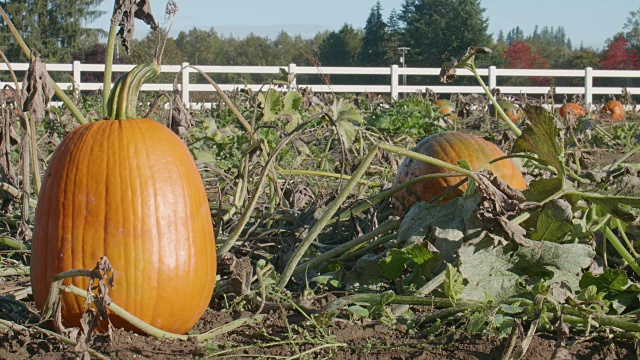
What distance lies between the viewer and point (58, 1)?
5372cm

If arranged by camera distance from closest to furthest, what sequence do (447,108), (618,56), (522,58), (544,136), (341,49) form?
1. (544,136)
2. (447,108)
3. (618,56)
4. (522,58)
5. (341,49)

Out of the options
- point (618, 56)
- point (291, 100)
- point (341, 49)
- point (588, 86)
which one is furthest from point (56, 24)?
point (291, 100)

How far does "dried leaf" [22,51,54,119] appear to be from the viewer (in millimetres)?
2223

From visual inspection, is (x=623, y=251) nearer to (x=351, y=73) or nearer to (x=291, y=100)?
(x=291, y=100)

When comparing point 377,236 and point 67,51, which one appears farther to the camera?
point 67,51

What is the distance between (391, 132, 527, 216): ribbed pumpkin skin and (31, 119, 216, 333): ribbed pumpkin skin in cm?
135

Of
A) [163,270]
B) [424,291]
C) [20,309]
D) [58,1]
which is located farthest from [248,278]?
[58,1]

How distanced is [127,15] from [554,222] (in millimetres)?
1513

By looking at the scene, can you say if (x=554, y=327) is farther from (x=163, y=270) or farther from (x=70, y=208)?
(x=70, y=208)

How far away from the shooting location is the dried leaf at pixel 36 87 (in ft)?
7.29

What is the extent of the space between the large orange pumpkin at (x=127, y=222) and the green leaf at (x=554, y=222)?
1119 mm

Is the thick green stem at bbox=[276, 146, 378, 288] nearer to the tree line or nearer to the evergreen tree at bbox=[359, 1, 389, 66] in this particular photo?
the tree line

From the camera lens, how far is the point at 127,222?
6.81 ft

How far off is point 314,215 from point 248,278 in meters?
0.95
